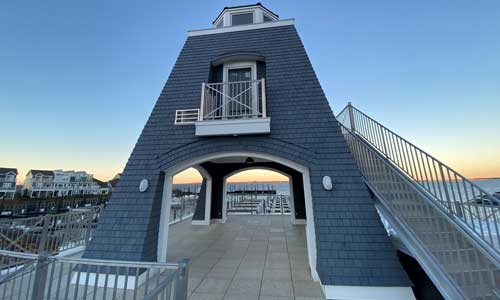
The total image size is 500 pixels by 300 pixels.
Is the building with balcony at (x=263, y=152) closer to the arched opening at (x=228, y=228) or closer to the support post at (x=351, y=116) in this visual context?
the arched opening at (x=228, y=228)

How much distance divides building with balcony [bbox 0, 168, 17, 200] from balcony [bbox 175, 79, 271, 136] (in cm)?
4923

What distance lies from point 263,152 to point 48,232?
19.4ft

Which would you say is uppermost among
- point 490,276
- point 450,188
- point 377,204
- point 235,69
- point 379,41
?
point 379,41

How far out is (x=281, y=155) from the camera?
4.01 metres

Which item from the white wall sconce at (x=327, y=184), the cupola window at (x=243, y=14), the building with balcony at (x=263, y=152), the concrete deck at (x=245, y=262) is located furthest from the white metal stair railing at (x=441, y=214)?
the cupola window at (x=243, y=14)

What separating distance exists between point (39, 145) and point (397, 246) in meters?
21.9

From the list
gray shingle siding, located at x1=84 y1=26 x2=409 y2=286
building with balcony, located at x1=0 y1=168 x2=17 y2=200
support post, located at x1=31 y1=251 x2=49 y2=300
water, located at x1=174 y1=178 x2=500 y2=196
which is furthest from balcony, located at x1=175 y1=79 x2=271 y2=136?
building with balcony, located at x1=0 y1=168 x2=17 y2=200

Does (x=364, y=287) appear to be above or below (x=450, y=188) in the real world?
below

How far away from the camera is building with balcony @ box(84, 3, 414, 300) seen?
3215mm

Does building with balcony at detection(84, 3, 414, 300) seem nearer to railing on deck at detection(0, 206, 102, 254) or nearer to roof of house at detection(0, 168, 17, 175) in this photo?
railing on deck at detection(0, 206, 102, 254)

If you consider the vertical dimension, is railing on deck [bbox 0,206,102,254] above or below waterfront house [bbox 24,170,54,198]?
below

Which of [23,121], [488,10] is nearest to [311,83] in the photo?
[488,10]

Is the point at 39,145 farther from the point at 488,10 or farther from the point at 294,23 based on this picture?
the point at 488,10

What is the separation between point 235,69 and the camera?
5.51 meters
